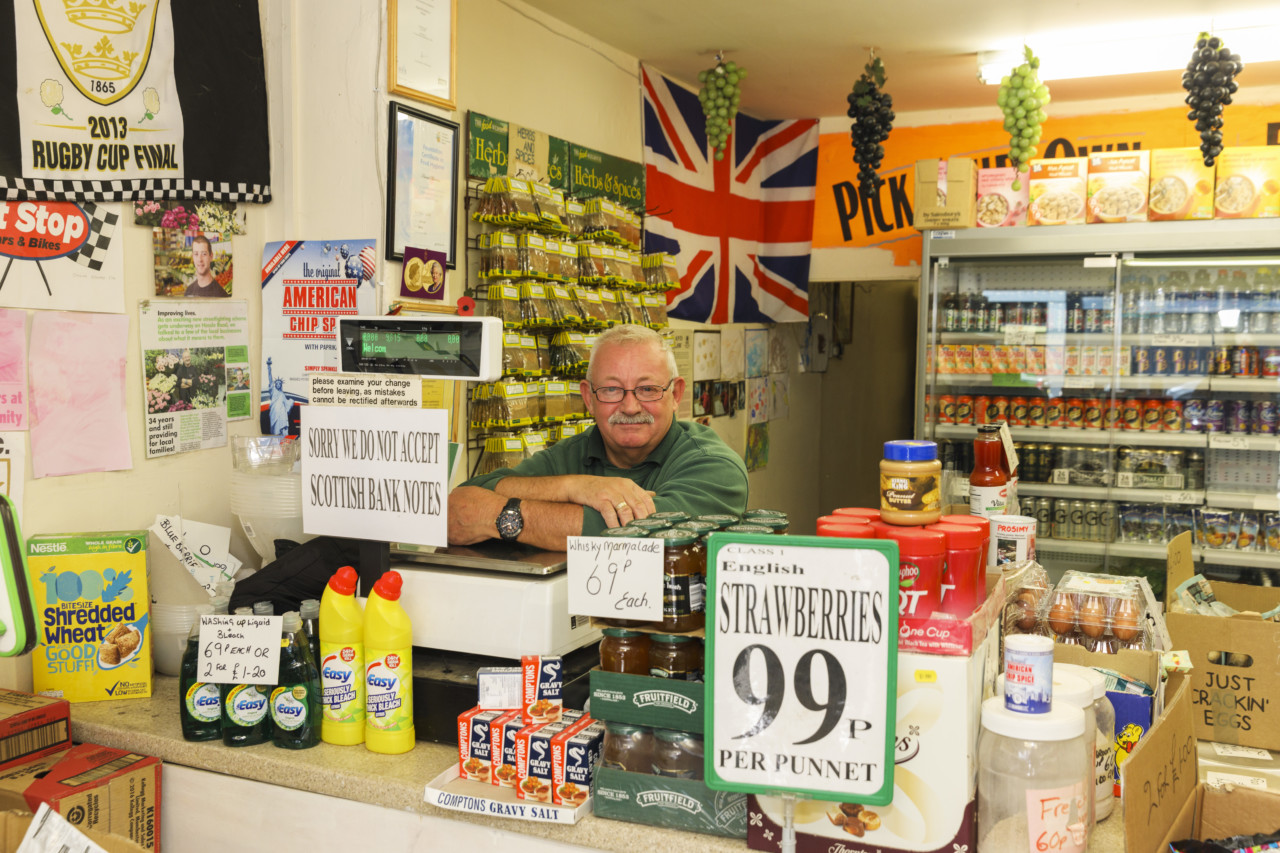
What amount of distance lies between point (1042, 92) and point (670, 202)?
195 cm

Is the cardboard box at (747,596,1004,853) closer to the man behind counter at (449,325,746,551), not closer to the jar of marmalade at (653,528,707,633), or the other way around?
the jar of marmalade at (653,528,707,633)

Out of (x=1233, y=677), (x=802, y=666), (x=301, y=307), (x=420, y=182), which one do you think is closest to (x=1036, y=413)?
(x=1233, y=677)

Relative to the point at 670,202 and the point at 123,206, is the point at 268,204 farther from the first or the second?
the point at 670,202

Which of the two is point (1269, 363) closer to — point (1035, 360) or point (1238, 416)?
point (1238, 416)

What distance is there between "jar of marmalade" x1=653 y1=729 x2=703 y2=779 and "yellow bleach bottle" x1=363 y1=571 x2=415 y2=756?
53 cm

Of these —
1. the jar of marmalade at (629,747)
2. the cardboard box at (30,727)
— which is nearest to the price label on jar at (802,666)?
the jar of marmalade at (629,747)

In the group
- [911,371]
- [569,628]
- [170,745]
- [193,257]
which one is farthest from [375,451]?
[911,371]

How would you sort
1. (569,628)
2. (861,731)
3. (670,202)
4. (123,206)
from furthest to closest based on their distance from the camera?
(670,202) → (123,206) → (569,628) → (861,731)

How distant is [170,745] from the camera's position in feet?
6.30

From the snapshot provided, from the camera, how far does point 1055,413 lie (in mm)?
4922

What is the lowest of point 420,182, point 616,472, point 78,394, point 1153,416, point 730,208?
point 616,472

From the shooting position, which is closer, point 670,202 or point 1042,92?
point 1042,92

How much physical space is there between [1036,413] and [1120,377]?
43 centimetres

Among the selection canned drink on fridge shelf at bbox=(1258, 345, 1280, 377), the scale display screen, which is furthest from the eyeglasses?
canned drink on fridge shelf at bbox=(1258, 345, 1280, 377)
